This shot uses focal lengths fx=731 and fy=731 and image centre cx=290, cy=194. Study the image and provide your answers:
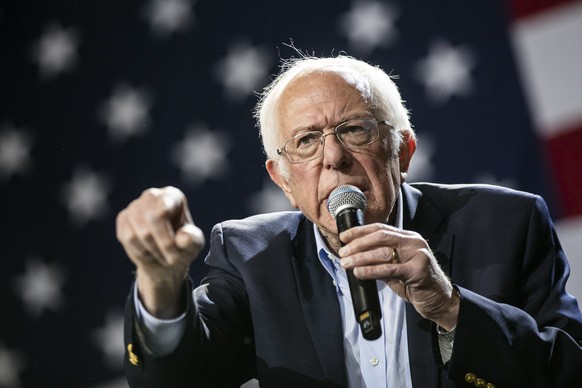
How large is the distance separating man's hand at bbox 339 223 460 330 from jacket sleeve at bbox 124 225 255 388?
42 cm

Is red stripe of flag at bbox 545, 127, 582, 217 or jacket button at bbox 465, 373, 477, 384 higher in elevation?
red stripe of flag at bbox 545, 127, 582, 217

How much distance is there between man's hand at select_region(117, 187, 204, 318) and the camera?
4.75ft

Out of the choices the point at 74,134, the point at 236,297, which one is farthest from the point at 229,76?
the point at 236,297

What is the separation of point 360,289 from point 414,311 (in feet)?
2.05

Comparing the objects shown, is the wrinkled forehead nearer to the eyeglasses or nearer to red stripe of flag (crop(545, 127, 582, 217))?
the eyeglasses

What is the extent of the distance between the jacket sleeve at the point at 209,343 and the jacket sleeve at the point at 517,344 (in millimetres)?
621

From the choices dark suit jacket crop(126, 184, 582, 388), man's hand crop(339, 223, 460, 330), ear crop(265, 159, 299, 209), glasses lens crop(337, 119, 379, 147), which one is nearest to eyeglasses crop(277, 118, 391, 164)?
glasses lens crop(337, 119, 379, 147)

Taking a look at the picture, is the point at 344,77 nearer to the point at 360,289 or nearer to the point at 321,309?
the point at 321,309

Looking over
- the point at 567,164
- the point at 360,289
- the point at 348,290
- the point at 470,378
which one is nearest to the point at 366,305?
the point at 360,289

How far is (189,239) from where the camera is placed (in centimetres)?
147

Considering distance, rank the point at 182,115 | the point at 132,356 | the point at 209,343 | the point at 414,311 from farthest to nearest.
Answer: the point at 182,115 → the point at 414,311 → the point at 209,343 → the point at 132,356

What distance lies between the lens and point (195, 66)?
3238mm

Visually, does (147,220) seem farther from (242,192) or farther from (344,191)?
(242,192)

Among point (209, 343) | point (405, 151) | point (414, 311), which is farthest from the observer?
point (405, 151)
